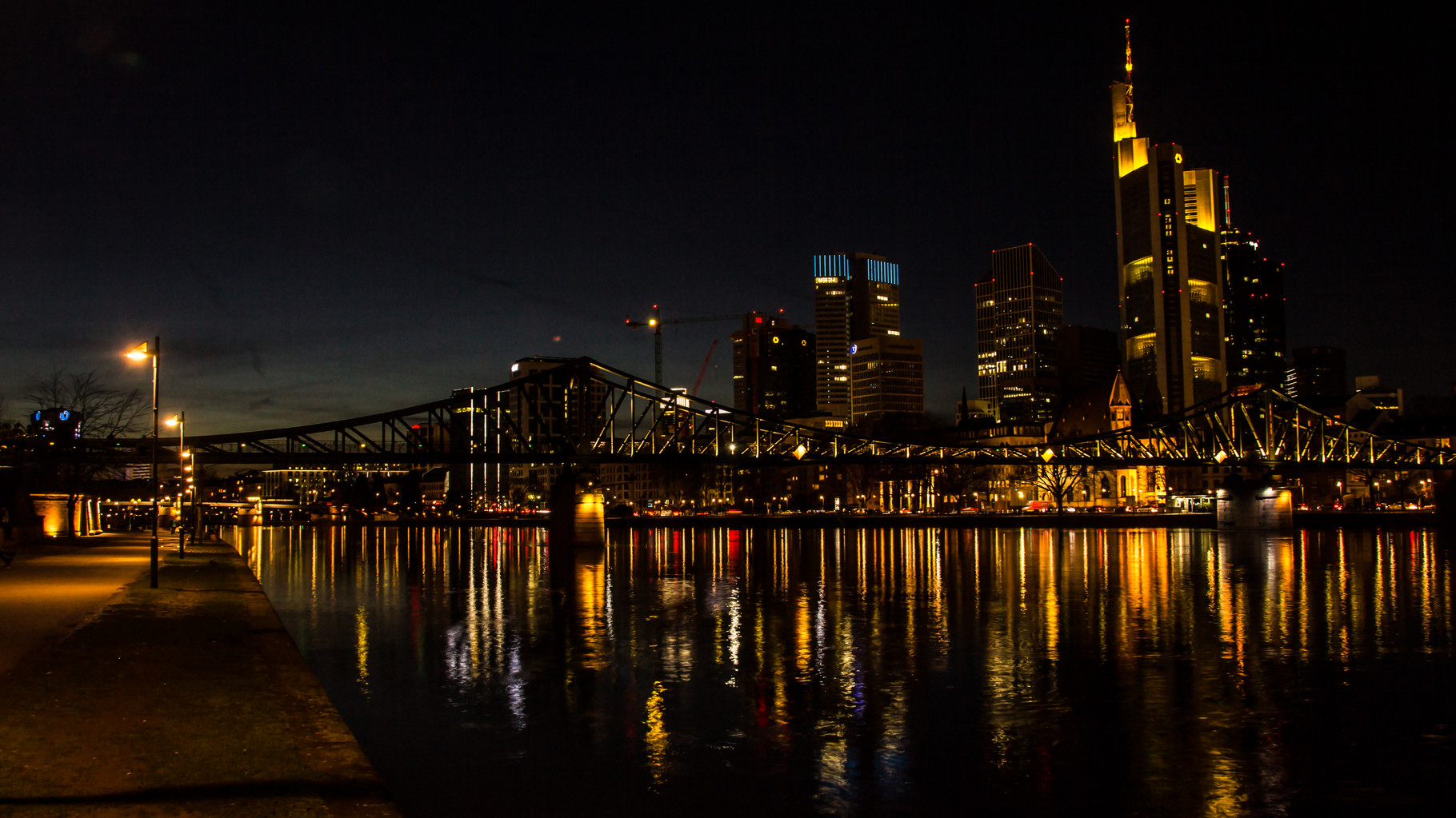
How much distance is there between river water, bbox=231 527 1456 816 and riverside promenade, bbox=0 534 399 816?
5.57 ft

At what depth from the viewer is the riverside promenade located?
9297 millimetres

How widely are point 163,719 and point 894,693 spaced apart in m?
11.3

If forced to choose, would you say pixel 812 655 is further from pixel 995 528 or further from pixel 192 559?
pixel 995 528

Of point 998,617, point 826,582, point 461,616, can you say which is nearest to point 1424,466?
point 826,582

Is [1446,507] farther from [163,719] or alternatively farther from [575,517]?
[163,719]

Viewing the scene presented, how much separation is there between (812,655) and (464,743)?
9.44 m

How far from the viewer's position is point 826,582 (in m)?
44.3

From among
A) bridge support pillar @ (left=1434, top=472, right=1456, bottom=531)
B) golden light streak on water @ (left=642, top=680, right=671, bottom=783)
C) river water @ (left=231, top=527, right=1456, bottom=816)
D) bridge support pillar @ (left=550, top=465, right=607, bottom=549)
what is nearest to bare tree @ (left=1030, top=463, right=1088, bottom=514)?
bridge support pillar @ (left=1434, top=472, right=1456, bottom=531)

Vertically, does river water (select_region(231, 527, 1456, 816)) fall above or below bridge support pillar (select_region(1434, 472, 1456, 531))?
above

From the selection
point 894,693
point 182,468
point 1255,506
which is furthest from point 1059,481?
point 894,693

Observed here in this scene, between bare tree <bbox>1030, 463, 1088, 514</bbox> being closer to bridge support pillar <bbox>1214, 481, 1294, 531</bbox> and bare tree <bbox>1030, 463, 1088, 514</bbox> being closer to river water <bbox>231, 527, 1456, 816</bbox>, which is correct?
bridge support pillar <bbox>1214, 481, 1294, 531</bbox>

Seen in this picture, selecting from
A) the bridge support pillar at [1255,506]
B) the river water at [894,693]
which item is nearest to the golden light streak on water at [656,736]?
the river water at [894,693]

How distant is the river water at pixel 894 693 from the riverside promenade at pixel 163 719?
1.70 meters

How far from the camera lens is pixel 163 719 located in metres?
12.2
